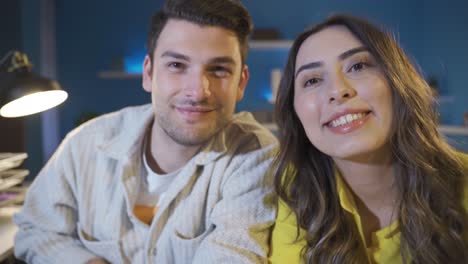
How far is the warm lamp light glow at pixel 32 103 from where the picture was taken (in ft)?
4.21

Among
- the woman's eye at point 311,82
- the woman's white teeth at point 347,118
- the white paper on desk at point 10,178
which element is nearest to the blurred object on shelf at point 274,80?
the white paper on desk at point 10,178

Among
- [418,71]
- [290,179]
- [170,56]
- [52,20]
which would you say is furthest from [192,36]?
[52,20]

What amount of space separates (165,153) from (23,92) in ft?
1.70

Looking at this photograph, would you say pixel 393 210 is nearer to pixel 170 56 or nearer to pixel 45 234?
pixel 170 56

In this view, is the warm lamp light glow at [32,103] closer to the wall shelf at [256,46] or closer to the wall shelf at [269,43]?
the wall shelf at [256,46]

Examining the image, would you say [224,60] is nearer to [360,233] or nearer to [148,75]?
[148,75]

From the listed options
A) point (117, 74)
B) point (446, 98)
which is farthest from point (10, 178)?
point (446, 98)

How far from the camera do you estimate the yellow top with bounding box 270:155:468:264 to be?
44.1 inches

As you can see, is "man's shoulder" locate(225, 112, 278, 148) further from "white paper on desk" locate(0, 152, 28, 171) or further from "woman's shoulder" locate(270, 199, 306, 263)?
"white paper on desk" locate(0, 152, 28, 171)

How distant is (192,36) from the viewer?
1357mm

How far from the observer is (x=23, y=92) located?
132 cm

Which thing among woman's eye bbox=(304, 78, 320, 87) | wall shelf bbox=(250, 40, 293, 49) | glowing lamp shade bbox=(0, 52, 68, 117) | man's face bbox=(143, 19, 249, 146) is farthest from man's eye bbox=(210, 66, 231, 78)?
wall shelf bbox=(250, 40, 293, 49)

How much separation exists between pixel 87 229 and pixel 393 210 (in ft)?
3.40

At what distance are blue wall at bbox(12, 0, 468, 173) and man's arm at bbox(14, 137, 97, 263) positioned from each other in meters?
2.80
